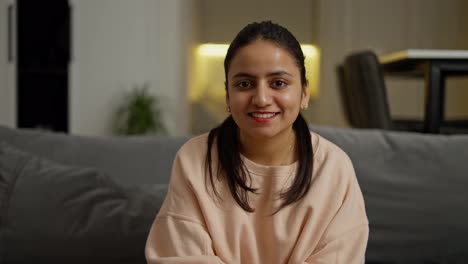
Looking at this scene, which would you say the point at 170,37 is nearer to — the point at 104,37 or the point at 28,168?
the point at 104,37

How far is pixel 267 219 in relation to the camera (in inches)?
33.4

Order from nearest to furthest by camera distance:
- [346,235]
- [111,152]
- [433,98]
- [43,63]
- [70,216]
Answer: [346,235]
[70,216]
[111,152]
[433,98]
[43,63]

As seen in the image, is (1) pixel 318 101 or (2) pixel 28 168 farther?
(1) pixel 318 101

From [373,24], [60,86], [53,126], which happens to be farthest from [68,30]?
[373,24]

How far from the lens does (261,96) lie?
2.39 feet

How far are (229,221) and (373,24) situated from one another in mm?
5694

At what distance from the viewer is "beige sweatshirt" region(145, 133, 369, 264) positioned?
84 centimetres

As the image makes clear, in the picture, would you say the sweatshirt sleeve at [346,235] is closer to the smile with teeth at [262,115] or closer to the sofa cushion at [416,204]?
the smile with teeth at [262,115]

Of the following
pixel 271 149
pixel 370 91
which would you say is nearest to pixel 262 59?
pixel 271 149

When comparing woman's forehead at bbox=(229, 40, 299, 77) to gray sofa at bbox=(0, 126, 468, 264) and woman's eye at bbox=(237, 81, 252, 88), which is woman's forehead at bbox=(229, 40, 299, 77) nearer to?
woman's eye at bbox=(237, 81, 252, 88)

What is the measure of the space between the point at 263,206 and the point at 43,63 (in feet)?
10.8

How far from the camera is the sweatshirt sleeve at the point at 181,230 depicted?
0.84 metres

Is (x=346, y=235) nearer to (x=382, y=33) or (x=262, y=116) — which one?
(x=262, y=116)

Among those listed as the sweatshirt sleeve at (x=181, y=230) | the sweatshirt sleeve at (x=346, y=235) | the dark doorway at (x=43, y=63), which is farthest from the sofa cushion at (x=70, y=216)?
the dark doorway at (x=43, y=63)
